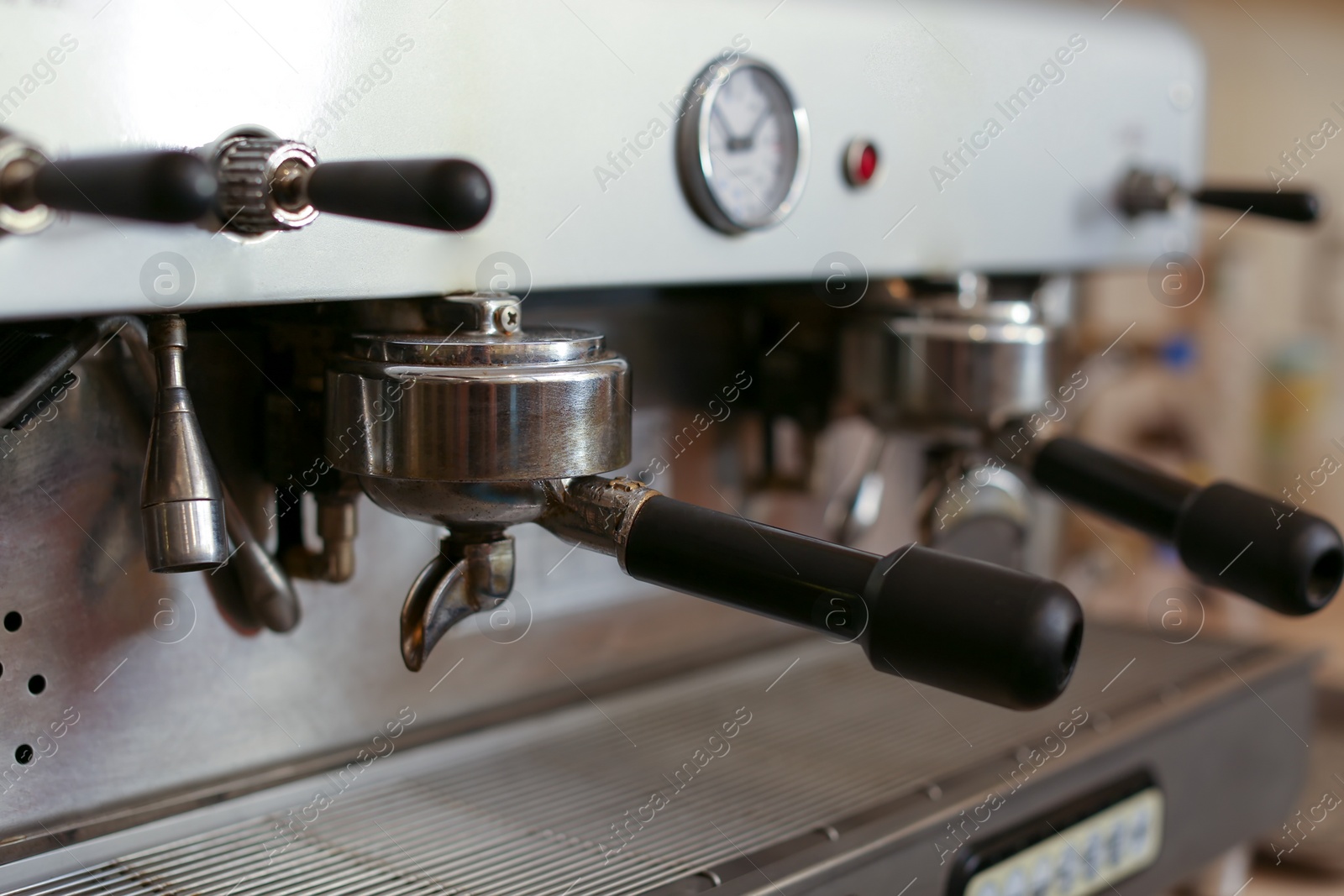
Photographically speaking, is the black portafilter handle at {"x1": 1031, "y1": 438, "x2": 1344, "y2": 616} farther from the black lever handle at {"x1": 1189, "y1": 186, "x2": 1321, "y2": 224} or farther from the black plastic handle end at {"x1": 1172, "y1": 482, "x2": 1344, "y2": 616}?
the black lever handle at {"x1": 1189, "y1": 186, "x2": 1321, "y2": 224}

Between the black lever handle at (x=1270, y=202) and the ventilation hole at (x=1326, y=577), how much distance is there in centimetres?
26

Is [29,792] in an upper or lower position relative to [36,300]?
lower

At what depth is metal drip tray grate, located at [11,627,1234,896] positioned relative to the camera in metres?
0.48

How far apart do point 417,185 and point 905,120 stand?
321 mm

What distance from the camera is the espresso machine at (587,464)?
0.38 meters

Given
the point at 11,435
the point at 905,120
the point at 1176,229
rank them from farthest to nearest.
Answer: the point at 1176,229, the point at 905,120, the point at 11,435

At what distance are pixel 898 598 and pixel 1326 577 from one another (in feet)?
0.67

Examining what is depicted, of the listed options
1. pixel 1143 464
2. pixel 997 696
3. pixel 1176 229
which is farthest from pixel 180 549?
pixel 1176 229

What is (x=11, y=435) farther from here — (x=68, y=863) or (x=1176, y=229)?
(x=1176, y=229)

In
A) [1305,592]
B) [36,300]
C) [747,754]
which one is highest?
[36,300]

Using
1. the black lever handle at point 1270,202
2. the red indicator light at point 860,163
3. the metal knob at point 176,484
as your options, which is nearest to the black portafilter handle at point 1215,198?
the black lever handle at point 1270,202

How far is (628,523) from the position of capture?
0.41 m

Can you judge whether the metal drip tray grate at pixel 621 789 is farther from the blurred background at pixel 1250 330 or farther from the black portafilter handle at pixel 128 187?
the blurred background at pixel 1250 330

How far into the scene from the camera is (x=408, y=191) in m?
0.35
